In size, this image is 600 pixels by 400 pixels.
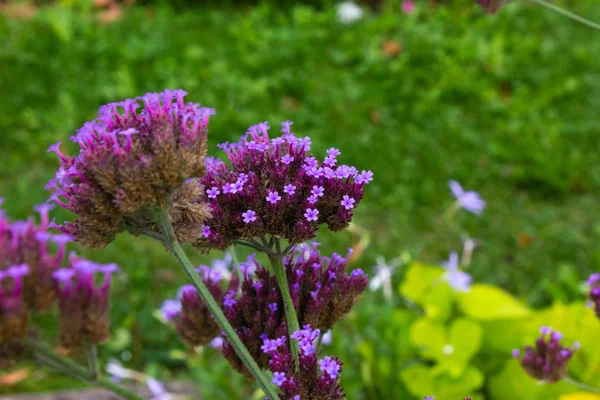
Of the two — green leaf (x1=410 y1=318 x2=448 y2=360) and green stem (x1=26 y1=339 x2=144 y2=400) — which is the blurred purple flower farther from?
green stem (x1=26 y1=339 x2=144 y2=400)

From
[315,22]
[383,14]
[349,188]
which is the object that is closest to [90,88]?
[315,22]

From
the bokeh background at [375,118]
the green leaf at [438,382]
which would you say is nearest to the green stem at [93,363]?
the bokeh background at [375,118]

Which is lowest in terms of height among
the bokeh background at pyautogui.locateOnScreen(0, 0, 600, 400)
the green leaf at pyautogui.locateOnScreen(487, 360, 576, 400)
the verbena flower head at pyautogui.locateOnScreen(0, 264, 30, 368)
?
the verbena flower head at pyautogui.locateOnScreen(0, 264, 30, 368)

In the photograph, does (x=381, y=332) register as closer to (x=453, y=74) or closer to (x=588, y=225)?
(x=588, y=225)

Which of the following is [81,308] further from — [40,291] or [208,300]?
[208,300]

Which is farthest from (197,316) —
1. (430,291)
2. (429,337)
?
(430,291)

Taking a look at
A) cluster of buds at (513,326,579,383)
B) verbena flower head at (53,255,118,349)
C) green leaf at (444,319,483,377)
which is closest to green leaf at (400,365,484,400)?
green leaf at (444,319,483,377)
